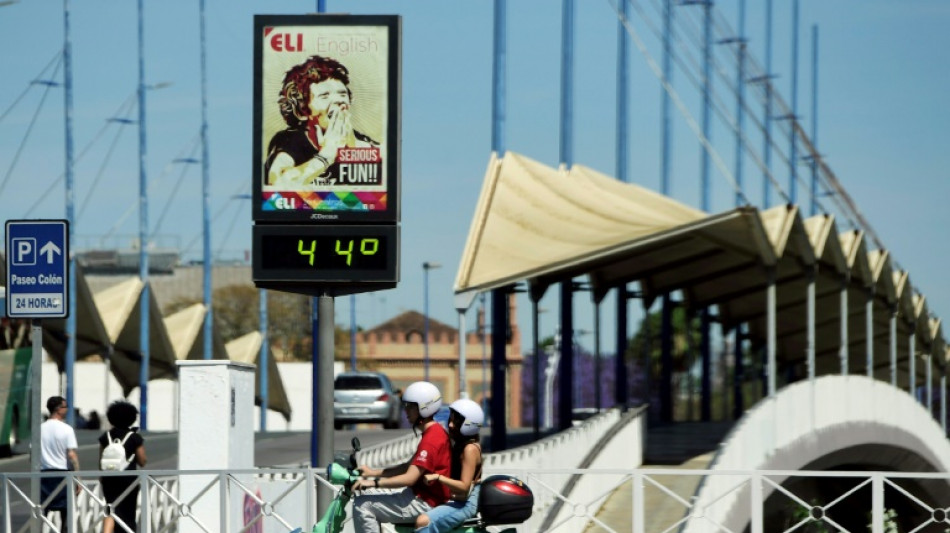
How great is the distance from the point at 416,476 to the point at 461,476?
310 mm

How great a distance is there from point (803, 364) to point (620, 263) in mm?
35809

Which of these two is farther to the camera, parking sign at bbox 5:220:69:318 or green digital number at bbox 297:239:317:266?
green digital number at bbox 297:239:317:266

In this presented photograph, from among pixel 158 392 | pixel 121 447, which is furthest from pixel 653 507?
pixel 158 392

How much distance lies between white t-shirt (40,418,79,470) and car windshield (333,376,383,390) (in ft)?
113

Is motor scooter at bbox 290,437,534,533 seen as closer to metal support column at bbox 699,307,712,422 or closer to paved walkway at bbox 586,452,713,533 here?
paved walkway at bbox 586,452,713,533

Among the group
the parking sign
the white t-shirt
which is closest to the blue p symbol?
the parking sign

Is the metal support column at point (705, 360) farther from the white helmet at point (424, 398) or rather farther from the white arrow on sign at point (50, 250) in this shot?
the white helmet at point (424, 398)

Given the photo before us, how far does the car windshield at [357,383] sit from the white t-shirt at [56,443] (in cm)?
3444

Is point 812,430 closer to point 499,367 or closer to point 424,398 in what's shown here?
point 499,367

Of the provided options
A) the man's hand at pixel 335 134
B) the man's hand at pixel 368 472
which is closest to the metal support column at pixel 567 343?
the man's hand at pixel 335 134

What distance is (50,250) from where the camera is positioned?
14398 millimetres

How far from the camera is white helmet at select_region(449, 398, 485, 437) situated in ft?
37.2

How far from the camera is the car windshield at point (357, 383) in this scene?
5219 cm

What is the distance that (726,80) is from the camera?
64188 millimetres
